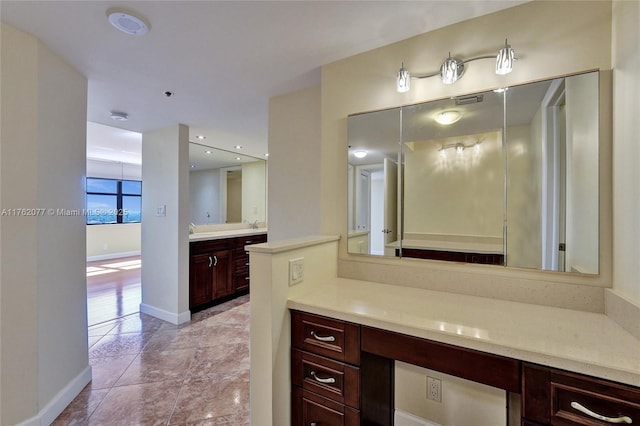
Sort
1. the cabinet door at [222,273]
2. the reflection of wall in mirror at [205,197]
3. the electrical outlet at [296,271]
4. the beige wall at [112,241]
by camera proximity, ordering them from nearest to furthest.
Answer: the electrical outlet at [296,271] → the cabinet door at [222,273] → the reflection of wall in mirror at [205,197] → the beige wall at [112,241]

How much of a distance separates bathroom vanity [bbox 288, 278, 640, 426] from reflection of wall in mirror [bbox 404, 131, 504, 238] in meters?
0.39

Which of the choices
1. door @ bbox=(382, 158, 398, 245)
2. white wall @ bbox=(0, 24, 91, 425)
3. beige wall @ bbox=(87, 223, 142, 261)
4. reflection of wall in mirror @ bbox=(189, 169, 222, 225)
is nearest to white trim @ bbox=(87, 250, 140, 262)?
beige wall @ bbox=(87, 223, 142, 261)

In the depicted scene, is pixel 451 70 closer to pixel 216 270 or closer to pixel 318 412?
pixel 318 412

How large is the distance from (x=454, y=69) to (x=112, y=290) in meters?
5.48

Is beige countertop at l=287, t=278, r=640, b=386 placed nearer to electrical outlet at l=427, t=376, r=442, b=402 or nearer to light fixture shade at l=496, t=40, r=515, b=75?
electrical outlet at l=427, t=376, r=442, b=402

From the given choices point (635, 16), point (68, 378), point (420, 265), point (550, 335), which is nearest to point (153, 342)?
point (68, 378)

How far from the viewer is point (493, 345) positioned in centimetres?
91

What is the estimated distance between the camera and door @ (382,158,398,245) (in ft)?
5.50

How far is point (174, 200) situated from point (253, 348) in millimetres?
2376

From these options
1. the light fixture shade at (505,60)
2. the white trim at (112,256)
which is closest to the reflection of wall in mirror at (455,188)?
the light fixture shade at (505,60)

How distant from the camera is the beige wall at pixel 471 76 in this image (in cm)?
118

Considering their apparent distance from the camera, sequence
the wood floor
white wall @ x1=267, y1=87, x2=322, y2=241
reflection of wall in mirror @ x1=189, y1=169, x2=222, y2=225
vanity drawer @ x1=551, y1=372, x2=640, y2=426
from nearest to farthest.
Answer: vanity drawer @ x1=551, y1=372, x2=640, y2=426 < white wall @ x1=267, y1=87, x2=322, y2=241 < the wood floor < reflection of wall in mirror @ x1=189, y1=169, x2=222, y2=225

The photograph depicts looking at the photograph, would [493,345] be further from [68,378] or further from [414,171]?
[68,378]

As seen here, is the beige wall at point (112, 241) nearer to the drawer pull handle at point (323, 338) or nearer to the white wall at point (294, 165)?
the white wall at point (294, 165)
